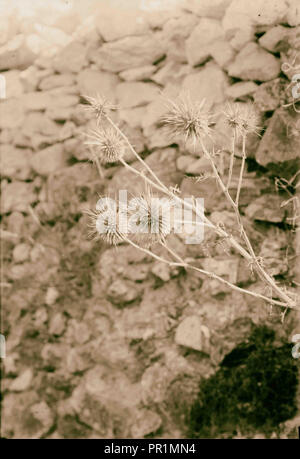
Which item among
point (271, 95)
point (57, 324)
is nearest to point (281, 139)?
point (271, 95)

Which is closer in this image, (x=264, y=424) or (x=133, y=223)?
(x=133, y=223)

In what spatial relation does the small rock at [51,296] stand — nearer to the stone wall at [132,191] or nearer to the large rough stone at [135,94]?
the stone wall at [132,191]

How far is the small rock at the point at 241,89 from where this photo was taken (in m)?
3.38

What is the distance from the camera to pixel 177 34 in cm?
376

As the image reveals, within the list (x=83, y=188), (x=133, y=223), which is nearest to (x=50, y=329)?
(x=83, y=188)

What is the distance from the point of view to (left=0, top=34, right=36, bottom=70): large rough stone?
4133 millimetres

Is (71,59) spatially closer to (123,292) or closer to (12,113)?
(12,113)

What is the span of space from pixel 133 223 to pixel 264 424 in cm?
182

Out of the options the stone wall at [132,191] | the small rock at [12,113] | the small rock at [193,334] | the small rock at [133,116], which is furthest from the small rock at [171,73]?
the small rock at [193,334]

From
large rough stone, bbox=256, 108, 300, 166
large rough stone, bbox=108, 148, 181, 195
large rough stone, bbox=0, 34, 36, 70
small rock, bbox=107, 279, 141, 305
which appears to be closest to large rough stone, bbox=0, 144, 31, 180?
large rough stone, bbox=0, 34, 36, 70

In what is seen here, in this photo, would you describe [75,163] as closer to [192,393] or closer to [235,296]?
[235,296]

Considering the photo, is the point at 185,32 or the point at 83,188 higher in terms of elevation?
the point at 185,32

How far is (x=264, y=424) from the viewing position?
10.4 feet

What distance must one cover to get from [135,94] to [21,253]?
1913 millimetres
